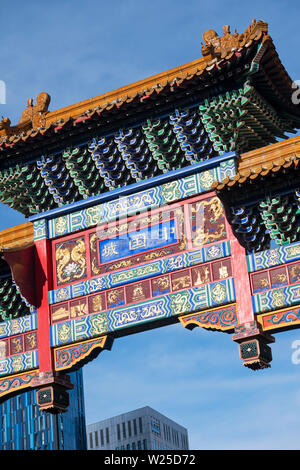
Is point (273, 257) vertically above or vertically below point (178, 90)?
below

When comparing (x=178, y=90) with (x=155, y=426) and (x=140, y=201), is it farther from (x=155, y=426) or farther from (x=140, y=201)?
(x=155, y=426)

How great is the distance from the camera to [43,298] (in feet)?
52.4

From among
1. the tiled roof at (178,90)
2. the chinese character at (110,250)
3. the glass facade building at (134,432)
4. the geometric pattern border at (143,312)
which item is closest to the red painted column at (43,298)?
the geometric pattern border at (143,312)

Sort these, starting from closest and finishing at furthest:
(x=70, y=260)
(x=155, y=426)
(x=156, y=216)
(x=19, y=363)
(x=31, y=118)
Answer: (x=156, y=216), (x=19, y=363), (x=70, y=260), (x=31, y=118), (x=155, y=426)

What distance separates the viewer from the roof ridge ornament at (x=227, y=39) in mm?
14398

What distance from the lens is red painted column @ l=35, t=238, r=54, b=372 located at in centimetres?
1557

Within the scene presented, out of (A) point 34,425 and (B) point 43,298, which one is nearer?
(B) point 43,298

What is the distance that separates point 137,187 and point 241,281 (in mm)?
2720

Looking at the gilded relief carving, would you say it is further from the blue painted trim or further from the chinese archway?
the blue painted trim

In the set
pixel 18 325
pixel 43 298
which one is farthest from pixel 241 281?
pixel 18 325

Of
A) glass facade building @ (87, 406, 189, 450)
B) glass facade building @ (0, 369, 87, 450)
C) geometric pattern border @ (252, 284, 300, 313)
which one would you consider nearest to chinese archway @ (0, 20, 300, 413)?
geometric pattern border @ (252, 284, 300, 313)

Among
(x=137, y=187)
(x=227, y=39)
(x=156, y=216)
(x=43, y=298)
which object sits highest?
(x=227, y=39)

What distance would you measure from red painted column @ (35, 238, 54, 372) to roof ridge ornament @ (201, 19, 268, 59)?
4.44m

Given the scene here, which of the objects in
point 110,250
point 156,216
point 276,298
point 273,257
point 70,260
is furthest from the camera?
point 70,260
